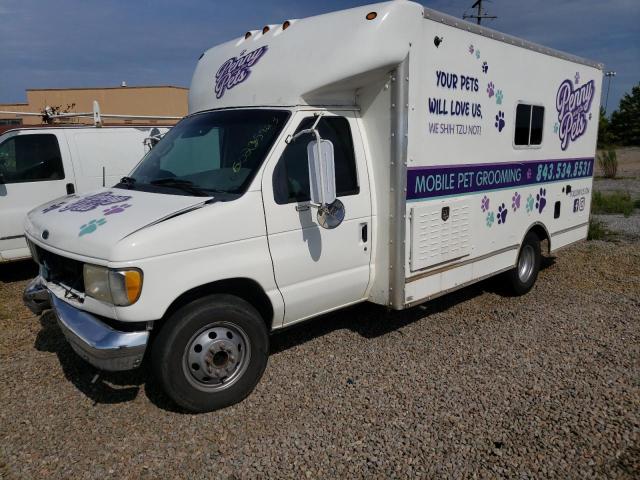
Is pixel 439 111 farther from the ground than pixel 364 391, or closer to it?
farther from the ground

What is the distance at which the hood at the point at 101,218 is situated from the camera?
3301 millimetres

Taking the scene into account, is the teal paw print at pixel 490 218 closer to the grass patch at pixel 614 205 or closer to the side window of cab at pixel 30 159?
the side window of cab at pixel 30 159

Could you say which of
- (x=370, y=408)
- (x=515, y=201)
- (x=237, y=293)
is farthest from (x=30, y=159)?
(x=515, y=201)

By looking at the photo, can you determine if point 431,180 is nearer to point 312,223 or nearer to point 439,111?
point 439,111

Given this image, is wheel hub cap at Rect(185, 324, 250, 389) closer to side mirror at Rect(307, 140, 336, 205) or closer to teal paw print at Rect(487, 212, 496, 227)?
side mirror at Rect(307, 140, 336, 205)

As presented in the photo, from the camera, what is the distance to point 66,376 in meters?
4.27

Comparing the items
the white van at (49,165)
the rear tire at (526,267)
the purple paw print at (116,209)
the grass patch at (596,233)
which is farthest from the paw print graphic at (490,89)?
the grass patch at (596,233)

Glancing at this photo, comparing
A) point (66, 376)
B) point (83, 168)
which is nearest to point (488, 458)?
point (66, 376)

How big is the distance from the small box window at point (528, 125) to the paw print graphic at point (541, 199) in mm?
606

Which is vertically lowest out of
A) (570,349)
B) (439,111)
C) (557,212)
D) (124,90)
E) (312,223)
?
(570,349)

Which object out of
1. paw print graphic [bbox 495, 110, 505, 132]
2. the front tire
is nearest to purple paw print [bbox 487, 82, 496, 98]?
paw print graphic [bbox 495, 110, 505, 132]

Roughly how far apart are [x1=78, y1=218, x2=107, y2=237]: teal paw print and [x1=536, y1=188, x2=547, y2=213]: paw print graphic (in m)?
4.93

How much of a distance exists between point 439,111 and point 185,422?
3.34 m

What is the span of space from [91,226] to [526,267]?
508 cm
